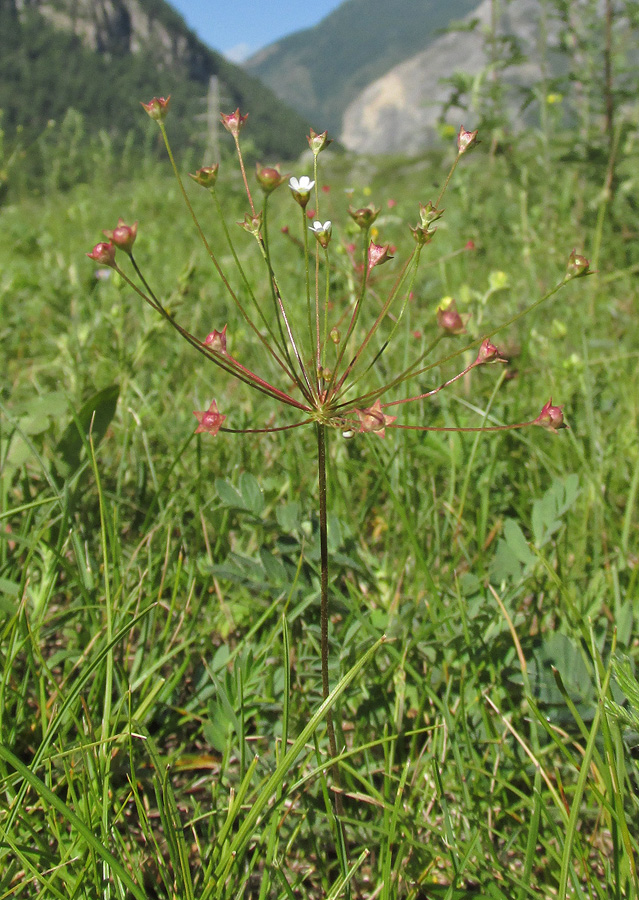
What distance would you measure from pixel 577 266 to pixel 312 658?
0.76 m

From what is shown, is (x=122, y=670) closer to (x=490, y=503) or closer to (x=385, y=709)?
(x=385, y=709)

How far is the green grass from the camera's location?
3.10 feet

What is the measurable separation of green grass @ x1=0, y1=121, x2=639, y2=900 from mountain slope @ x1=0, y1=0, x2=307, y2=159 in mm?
38117

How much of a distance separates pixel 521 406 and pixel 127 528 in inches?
50.5

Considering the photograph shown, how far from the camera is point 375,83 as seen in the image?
17650 centimetres

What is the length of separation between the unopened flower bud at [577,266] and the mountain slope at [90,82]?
38876mm

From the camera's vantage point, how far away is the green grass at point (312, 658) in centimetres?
94

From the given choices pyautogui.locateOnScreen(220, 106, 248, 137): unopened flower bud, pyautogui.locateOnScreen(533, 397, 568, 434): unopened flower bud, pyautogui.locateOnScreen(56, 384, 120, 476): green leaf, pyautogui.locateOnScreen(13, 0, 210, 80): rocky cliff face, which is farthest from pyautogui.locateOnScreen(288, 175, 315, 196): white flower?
pyautogui.locateOnScreen(13, 0, 210, 80): rocky cliff face

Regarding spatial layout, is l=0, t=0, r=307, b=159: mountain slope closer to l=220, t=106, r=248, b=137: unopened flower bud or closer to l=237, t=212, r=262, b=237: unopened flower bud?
l=220, t=106, r=248, b=137: unopened flower bud

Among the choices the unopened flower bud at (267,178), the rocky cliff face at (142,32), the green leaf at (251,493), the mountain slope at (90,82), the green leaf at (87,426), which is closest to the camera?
the unopened flower bud at (267,178)

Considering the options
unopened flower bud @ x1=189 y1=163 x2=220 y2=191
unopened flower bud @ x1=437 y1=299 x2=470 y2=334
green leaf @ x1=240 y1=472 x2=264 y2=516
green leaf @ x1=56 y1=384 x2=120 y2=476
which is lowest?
green leaf @ x1=240 y1=472 x2=264 y2=516

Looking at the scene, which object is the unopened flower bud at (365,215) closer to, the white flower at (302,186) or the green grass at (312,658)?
the white flower at (302,186)

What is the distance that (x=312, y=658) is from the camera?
1.17 metres

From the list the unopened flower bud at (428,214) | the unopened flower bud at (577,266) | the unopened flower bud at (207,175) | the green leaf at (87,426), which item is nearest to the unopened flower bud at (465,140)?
the unopened flower bud at (428,214)
